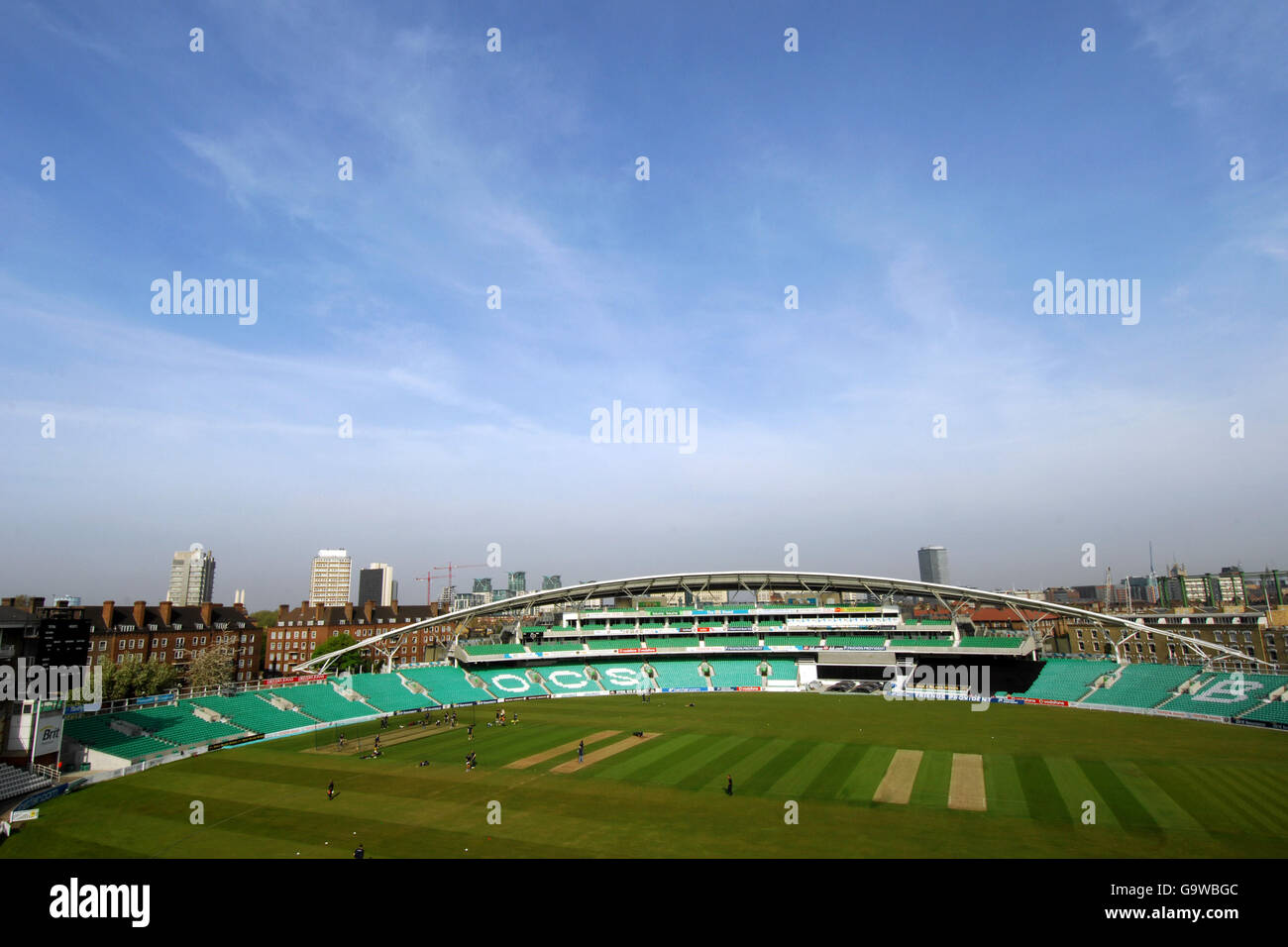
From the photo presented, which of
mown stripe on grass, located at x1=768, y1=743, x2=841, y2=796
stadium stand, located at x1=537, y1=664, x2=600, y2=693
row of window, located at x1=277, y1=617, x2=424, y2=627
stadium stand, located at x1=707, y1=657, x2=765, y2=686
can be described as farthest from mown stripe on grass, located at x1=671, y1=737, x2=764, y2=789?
row of window, located at x1=277, y1=617, x2=424, y2=627

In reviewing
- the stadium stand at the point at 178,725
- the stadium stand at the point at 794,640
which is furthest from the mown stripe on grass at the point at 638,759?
the stadium stand at the point at 794,640

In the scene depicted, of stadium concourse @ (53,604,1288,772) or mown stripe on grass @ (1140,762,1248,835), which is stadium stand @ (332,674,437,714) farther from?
mown stripe on grass @ (1140,762,1248,835)

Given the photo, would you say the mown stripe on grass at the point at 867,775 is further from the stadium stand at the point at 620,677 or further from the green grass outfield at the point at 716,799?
the stadium stand at the point at 620,677

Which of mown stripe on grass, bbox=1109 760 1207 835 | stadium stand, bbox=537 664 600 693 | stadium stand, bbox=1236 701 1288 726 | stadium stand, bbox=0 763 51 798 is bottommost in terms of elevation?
stadium stand, bbox=537 664 600 693
